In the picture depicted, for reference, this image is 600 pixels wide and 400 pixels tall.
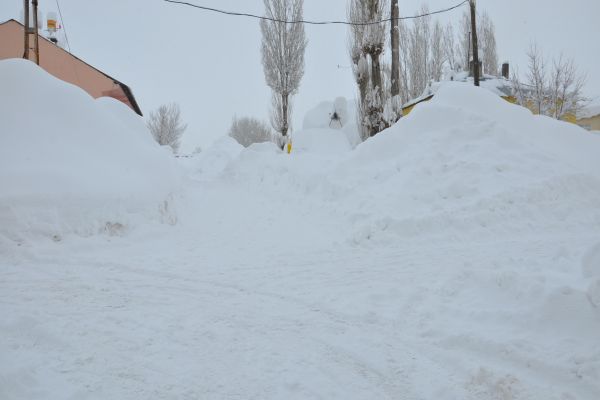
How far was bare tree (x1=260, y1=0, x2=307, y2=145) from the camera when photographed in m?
16.7

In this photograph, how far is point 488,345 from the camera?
2439 mm

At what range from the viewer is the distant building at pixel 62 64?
48.2 feet

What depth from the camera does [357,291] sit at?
11.2 feet

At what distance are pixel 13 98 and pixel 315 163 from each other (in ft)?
19.9

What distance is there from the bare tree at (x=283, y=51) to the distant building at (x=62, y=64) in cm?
899

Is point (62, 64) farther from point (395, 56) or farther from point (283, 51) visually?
point (395, 56)

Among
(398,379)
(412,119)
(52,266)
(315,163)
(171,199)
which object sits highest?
(412,119)

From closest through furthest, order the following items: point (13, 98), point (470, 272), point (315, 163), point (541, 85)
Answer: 1. point (470, 272)
2. point (13, 98)
3. point (315, 163)
4. point (541, 85)

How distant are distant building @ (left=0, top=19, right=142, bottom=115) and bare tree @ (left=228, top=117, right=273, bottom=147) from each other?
774 inches

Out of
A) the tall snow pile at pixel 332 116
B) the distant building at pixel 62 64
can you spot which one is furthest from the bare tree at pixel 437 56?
the distant building at pixel 62 64

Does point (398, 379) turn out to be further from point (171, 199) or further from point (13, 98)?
point (13, 98)

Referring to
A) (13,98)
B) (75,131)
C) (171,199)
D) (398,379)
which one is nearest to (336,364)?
(398,379)

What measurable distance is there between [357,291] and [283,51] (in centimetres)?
1574

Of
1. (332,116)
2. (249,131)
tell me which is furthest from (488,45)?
(249,131)
